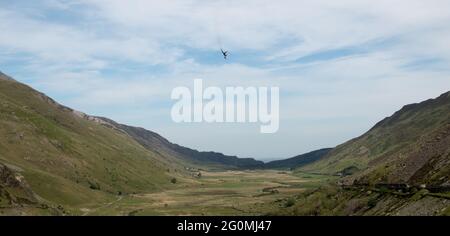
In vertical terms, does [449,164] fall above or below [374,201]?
above

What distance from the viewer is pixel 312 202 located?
159 metres

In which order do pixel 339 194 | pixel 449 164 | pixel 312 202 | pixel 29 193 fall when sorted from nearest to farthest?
pixel 449 164 → pixel 339 194 → pixel 312 202 → pixel 29 193

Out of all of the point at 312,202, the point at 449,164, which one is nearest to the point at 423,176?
the point at 449,164

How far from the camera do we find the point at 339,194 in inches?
5851

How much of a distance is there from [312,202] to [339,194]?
40.7 ft
